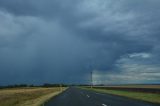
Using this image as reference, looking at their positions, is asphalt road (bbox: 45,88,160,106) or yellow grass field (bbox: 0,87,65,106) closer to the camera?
asphalt road (bbox: 45,88,160,106)

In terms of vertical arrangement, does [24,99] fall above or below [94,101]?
above

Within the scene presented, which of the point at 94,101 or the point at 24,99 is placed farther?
the point at 24,99

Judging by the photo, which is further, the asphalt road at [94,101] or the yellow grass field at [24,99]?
the yellow grass field at [24,99]
